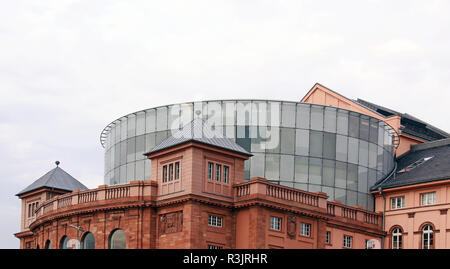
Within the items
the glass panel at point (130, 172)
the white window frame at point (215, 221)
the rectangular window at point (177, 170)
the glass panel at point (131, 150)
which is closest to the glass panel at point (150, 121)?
the glass panel at point (131, 150)

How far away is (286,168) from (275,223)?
1441cm

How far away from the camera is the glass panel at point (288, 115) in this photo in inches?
3303

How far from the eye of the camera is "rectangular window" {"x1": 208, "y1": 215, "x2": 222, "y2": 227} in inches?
2654

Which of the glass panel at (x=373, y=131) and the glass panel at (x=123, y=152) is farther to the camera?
the glass panel at (x=123, y=152)

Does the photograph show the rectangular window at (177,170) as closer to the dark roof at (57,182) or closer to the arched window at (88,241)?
the arched window at (88,241)

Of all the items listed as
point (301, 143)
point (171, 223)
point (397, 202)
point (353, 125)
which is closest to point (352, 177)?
point (397, 202)

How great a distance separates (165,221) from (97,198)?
737cm

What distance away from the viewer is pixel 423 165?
86.4 meters

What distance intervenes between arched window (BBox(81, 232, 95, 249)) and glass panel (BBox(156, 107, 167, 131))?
661 inches

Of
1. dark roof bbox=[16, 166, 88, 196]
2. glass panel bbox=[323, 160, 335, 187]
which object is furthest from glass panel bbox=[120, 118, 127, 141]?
glass panel bbox=[323, 160, 335, 187]

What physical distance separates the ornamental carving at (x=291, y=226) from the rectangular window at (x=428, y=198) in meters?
17.2

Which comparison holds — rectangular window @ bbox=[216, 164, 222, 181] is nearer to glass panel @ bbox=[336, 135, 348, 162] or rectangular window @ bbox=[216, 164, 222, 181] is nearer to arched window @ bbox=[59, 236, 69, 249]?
arched window @ bbox=[59, 236, 69, 249]

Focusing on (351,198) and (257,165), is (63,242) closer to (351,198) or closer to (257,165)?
(257,165)

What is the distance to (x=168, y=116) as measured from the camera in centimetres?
8625
